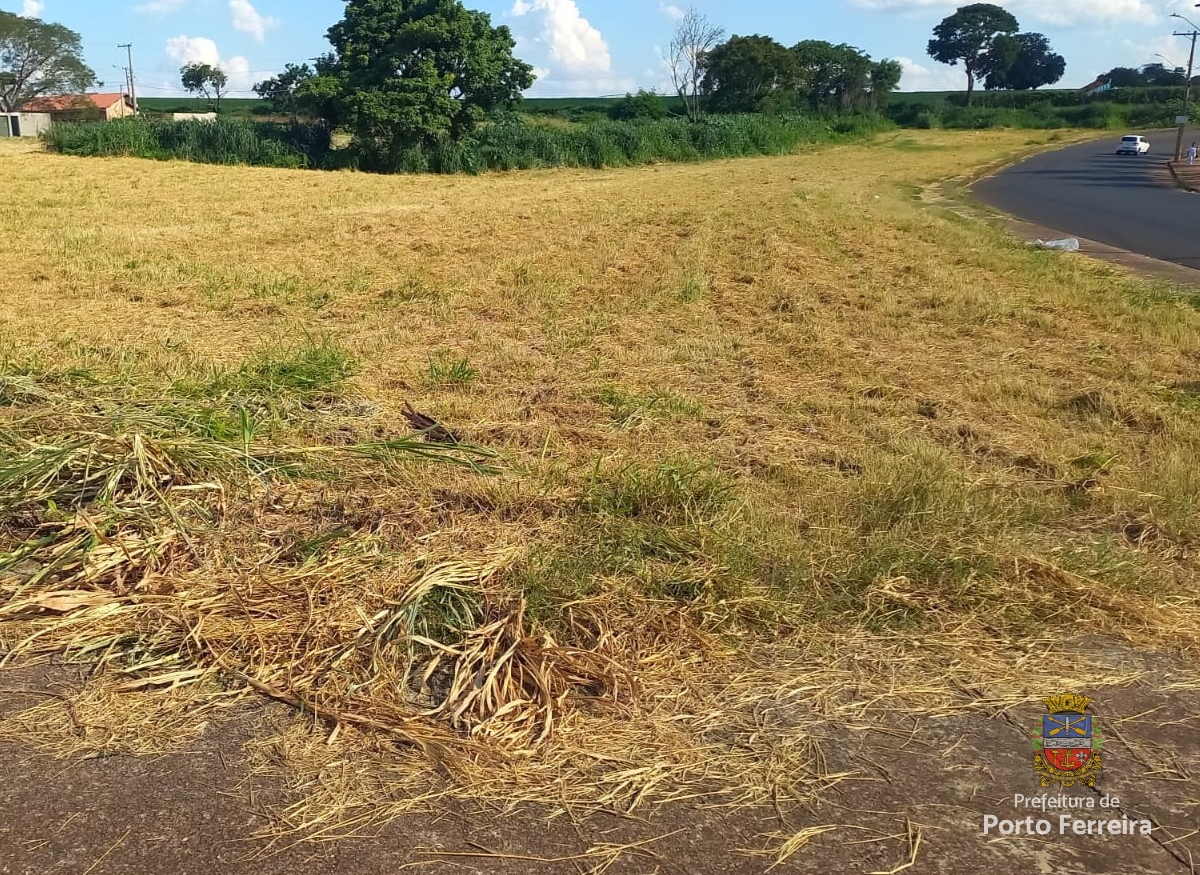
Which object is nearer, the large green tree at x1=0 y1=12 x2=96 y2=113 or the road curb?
the road curb

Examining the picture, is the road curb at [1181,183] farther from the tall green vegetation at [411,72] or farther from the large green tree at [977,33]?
the large green tree at [977,33]

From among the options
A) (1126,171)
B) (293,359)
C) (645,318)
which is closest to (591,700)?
(293,359)

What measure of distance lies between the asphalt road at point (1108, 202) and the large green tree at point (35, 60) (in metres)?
78.3

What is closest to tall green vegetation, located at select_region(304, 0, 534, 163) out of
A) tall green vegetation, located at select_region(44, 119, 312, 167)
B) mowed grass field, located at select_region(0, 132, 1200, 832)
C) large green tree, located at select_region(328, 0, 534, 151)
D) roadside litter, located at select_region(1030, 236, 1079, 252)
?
large green tree, located at select_region(328, 0, 534, 151)

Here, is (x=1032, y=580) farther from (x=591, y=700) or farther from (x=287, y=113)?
(x=287, y=113)

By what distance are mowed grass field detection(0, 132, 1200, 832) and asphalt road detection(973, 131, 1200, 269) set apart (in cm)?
829

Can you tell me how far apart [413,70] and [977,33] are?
101 meters

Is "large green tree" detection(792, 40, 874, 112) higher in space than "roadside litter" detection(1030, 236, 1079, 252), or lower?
higher

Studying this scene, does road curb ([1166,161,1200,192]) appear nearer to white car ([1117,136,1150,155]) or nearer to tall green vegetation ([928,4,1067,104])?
white car ([1117,136,1150,155])

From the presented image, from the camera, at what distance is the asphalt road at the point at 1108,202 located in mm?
16641

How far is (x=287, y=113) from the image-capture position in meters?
39.8

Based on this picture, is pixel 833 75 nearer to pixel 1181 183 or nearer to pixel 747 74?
pixel 747 74

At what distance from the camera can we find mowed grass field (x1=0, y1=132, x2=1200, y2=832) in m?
2.92

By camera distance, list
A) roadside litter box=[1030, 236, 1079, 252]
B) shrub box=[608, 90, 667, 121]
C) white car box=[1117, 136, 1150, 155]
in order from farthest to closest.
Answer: shrub box=[608, 90, 667, 121] → white car box=[1117, 136, 1150, 155] → roadside litter box=[1030, 236, 1079, 252]
